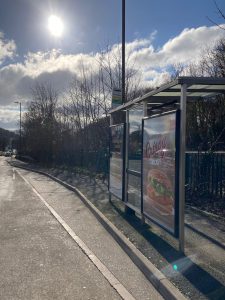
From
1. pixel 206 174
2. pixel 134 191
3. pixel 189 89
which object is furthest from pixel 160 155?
pixel 206 174

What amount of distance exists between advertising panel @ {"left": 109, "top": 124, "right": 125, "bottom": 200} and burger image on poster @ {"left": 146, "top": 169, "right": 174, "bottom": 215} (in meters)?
2.46

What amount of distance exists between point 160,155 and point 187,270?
2.00 meters

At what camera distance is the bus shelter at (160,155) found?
5871 mm

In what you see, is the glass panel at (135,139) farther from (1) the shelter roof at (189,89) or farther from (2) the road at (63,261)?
→ (2) the road at (63,261)

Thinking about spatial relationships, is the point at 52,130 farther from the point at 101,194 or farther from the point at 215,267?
the point at 215,267

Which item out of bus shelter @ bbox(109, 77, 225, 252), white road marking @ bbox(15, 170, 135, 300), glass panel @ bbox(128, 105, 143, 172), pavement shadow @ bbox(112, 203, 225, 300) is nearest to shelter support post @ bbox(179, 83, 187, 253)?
bus shelter @ bbox(109, 77, 225, 252)

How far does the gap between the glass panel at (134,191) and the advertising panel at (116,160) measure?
22.2 inches

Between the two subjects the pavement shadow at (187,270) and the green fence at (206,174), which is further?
the green fence at (206,174)

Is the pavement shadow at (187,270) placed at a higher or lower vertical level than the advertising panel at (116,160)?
lower

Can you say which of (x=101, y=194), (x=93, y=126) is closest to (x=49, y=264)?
(x=101, y=194)

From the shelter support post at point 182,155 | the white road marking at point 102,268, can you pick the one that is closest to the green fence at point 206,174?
the white road marking at point 102,268

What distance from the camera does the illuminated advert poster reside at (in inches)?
239

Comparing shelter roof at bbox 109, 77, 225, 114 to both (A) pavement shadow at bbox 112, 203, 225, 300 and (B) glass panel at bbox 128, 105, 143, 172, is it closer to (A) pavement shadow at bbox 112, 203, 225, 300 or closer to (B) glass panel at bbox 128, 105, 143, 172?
(B) glass panel at bbox 128, 105, 143, 172

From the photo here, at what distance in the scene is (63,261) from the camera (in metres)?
6.04
